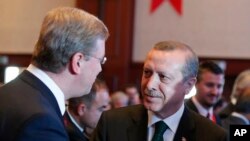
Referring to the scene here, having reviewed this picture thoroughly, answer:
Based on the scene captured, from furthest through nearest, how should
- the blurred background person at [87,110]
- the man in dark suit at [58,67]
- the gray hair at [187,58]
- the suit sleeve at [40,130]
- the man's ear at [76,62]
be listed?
the blurred background person at [87,110], the gray hair at [187,58], the man's ear at [76,62], the man in dark suit at [58,67], the suit sleeve at [40,130]

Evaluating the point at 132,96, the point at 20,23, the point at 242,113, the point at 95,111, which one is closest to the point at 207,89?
the point at 242,113

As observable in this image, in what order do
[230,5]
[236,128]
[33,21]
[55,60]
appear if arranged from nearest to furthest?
[55,60]
[236,128]
[230,5]
[33,21]

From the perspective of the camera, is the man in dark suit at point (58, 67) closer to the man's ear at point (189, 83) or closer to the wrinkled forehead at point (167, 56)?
the wrinkled forehead at point (167, 56)

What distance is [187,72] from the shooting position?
2613 millimetres

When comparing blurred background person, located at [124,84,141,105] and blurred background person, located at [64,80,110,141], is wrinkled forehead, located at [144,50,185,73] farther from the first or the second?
blurred background person, located at [124,84,141,105]

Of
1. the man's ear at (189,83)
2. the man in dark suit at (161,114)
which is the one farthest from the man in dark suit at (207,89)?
the man in dark suit at (161,114)

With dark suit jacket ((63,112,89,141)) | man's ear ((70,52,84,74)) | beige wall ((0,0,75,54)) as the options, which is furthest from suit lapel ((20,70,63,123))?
beige wall ((0,0,75,54))

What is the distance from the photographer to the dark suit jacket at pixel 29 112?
1776mm

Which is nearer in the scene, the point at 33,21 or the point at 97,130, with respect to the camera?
the point at 97,130

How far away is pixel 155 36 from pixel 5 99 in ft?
23.5

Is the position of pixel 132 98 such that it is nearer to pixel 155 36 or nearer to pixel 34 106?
pixel 155 36

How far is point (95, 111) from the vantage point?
349cm

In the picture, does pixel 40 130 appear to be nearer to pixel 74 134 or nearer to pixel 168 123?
pixel 168 123

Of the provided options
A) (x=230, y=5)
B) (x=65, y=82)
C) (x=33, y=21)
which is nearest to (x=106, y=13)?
(x=33, y=21)
